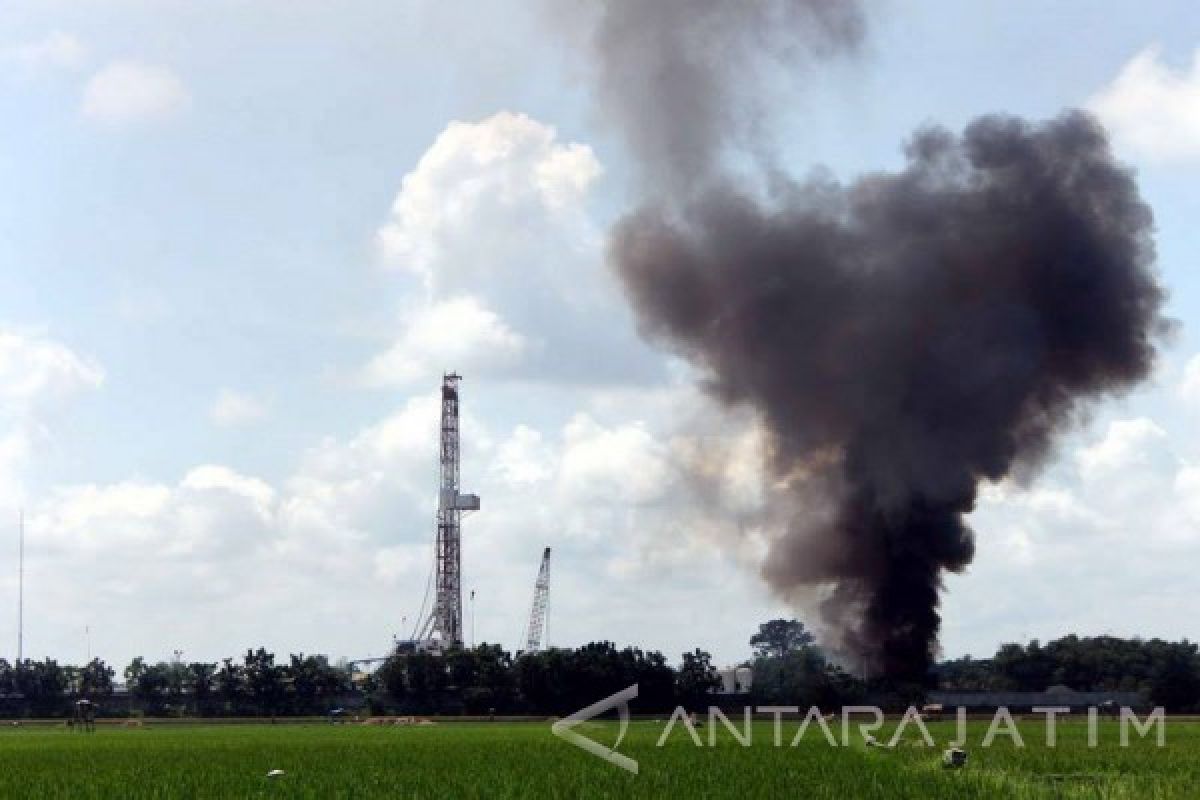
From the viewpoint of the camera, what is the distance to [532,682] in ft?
409

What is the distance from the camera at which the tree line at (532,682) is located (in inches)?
4407

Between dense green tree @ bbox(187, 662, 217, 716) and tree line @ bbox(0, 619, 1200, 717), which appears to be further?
dense green tree @ bbox(187, 662, 217, 716)

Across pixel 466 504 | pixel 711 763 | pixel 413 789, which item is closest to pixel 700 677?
pixel 466 504

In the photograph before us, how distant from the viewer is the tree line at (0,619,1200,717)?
4407 inches

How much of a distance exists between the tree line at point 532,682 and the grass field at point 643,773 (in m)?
50.2

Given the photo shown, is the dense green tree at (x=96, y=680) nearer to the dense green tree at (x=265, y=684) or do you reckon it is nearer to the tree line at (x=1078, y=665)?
the dense green tree at (x=265, y=684)

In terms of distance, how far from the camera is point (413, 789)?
30016mm

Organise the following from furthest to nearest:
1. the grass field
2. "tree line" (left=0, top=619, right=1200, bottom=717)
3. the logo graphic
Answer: "tree line" (left=0, top=619, right=1200, bottom=717)
the logo graphic
the grass field

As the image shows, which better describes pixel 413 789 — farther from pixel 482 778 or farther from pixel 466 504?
pixel 466 504

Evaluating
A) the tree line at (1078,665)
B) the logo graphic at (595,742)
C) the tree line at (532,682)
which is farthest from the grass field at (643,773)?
the tree line at (1078,665)

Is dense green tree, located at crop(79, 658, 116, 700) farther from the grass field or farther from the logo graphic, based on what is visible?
the grass field

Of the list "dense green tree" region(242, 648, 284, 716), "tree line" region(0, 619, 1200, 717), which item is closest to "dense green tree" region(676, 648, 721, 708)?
"tree line" region(0, 619, 1200, 717)

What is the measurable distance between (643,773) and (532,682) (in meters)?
92.4

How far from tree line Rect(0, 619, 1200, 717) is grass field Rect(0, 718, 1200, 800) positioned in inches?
1974
